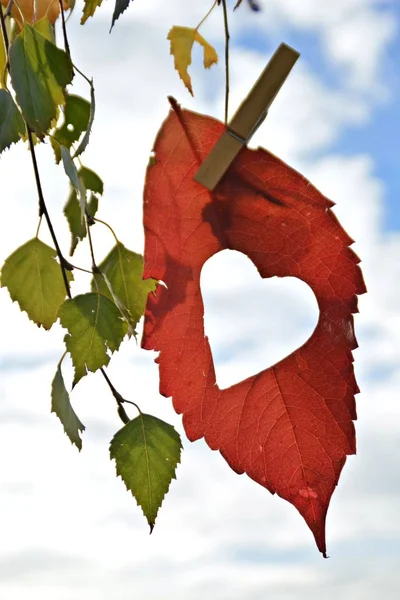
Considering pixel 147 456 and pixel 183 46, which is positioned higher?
pixel 183 46

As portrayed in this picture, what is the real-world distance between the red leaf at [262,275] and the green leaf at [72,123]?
0.50ft

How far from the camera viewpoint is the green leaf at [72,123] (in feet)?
1.92

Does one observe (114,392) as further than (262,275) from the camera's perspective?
Yes

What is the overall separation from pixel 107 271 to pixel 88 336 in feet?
0.27

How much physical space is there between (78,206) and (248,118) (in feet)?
0.66

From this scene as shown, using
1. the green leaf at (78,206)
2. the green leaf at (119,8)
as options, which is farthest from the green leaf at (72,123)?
the green leaf at (119,8)

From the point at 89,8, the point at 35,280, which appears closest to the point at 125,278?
the point at 35,280

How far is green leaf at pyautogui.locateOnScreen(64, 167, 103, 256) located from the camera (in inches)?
23.4

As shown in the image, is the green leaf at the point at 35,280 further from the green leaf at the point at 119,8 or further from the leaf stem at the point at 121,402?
the green leaf at the point at 119,8

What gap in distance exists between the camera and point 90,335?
0.51 metres

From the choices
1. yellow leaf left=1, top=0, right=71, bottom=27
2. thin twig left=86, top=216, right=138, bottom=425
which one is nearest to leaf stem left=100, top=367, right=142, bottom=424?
thin twig left=86, top=216, right=138, bottom=425

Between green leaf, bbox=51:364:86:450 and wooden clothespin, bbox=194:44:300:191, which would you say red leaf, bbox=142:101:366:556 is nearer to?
wooden clothespin, bbox=194:44:300:191

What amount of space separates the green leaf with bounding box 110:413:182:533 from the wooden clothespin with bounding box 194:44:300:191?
18 centimetres

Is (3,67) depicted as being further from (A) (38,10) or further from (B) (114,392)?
(B) (114,392)
